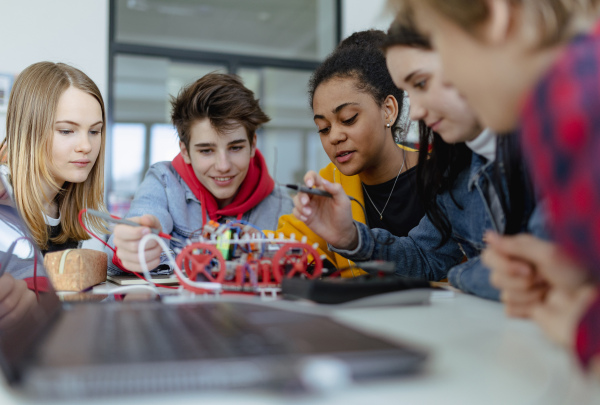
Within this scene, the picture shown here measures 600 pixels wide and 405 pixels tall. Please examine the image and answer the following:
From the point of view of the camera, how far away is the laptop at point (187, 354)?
312 mm

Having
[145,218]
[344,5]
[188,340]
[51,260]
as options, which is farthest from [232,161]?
[344,5]

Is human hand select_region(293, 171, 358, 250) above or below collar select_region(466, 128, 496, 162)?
below

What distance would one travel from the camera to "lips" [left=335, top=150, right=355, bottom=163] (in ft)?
4.87

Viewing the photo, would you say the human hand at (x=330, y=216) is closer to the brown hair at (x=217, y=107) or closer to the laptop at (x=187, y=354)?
the laptop at (x=187, y=354)

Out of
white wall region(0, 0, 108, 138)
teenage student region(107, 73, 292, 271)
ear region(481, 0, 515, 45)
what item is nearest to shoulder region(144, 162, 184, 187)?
teenage student region(107, 73, 292, 271)

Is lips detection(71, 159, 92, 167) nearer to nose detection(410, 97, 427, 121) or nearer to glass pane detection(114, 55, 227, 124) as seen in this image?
nose detection(410, 97, 427, 121)

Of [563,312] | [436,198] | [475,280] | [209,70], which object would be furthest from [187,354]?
[209,70]

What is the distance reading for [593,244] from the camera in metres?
0.31

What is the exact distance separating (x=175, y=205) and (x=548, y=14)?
1.28 meters

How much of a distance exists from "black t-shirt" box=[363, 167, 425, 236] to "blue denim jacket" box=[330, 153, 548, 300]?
0.32 m

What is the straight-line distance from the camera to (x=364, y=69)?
1.50 meters

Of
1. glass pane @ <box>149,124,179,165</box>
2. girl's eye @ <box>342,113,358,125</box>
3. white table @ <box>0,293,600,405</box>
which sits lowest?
white table @ <box>0,293,600,405</box>

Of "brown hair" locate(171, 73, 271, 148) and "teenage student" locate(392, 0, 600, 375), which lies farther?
"brown hair" locate(171, 73, 271, 148)

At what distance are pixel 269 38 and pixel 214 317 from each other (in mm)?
6409
